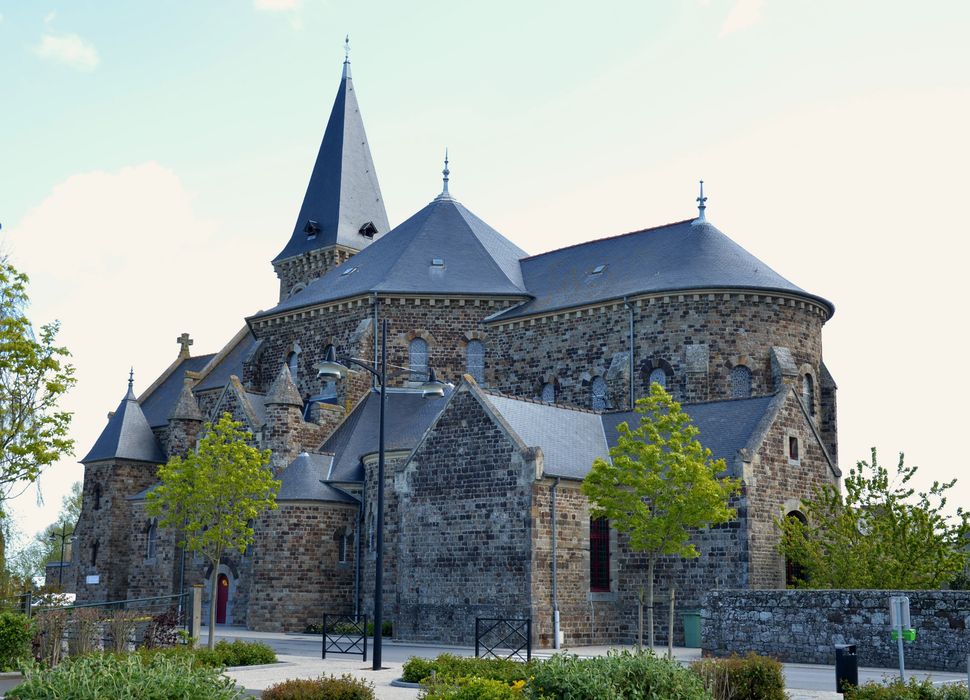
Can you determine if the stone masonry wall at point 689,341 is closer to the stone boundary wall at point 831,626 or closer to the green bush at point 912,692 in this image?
the stone boundary wall at point 831,626

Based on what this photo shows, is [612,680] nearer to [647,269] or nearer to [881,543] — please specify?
[881,543]

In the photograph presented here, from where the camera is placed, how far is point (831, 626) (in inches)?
925

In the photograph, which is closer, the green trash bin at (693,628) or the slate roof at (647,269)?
the green trash bin at (693,628)

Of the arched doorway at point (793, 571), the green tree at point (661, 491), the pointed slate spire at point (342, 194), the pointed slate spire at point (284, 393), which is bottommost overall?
the arched doorway at point (793, 571)

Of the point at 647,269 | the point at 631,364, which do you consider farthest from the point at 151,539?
the point at 647,269

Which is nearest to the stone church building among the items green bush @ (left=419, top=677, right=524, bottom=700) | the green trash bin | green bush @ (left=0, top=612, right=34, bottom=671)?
the green trash bin

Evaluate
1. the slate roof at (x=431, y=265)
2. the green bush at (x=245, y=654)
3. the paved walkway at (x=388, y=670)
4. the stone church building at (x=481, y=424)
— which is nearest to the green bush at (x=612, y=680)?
the paved walkway at (x=388, y=670)

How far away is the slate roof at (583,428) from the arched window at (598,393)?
4.56 m

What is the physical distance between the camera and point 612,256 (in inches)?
1729

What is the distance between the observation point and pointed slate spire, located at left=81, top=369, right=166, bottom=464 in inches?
2002

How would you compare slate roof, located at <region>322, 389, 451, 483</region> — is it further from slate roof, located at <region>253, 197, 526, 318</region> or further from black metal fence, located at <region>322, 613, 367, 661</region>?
black metal fence, located at <region>322, 613, 367, 661</region>

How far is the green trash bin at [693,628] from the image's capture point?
30.3 m

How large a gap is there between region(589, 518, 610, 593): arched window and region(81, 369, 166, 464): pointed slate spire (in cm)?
2666

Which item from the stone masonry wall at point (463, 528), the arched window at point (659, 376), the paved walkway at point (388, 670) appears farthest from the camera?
the arched window at point (659, 376)
